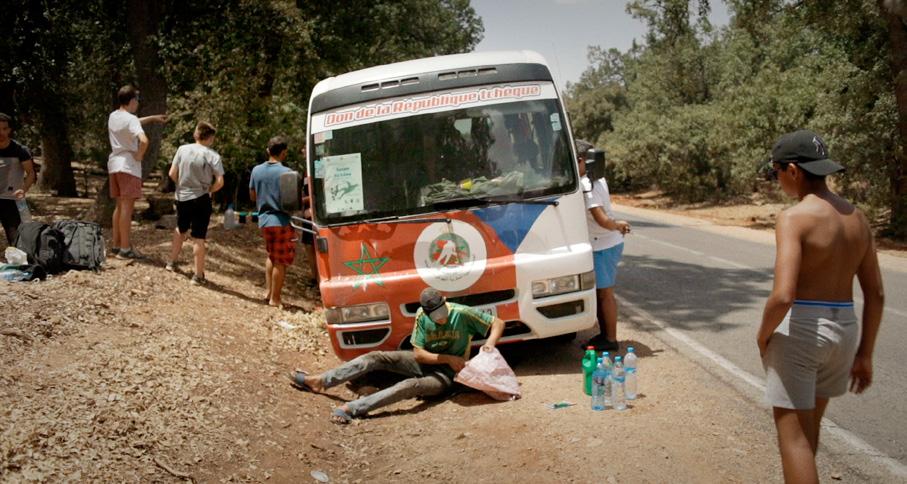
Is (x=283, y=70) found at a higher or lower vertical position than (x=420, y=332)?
higher

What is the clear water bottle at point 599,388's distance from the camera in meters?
6.25

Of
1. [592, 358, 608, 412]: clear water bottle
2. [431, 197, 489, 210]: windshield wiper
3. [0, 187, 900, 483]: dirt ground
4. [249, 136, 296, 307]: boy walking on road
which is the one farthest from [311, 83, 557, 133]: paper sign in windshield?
[249, 136, 296, 307]: boy walking on road

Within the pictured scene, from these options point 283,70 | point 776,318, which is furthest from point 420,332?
point 283,70

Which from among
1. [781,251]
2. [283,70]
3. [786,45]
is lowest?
[781,251]

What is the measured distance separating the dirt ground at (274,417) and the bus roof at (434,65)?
2766 millimetres

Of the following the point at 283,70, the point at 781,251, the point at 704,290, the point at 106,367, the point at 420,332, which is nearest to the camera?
the point at 781,251

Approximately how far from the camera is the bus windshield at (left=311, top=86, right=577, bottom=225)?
7281 mm

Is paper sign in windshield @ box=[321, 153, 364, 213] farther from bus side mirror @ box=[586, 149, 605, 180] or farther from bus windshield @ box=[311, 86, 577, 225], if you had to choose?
bus side mirror @ box=[586, 149, 605, 180]

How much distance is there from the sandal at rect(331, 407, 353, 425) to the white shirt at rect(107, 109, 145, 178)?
15.1 ft

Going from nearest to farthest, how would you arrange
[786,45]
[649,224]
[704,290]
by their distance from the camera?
[704,290] → [649,224] → [786,45]

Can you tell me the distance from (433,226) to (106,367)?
2829 millimetres

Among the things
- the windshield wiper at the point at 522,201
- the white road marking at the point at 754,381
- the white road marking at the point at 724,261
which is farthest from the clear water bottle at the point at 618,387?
the white road marking at the point at 724,261

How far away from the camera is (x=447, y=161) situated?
24.1 feet

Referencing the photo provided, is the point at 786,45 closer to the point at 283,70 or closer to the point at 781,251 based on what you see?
the point at 283,70
